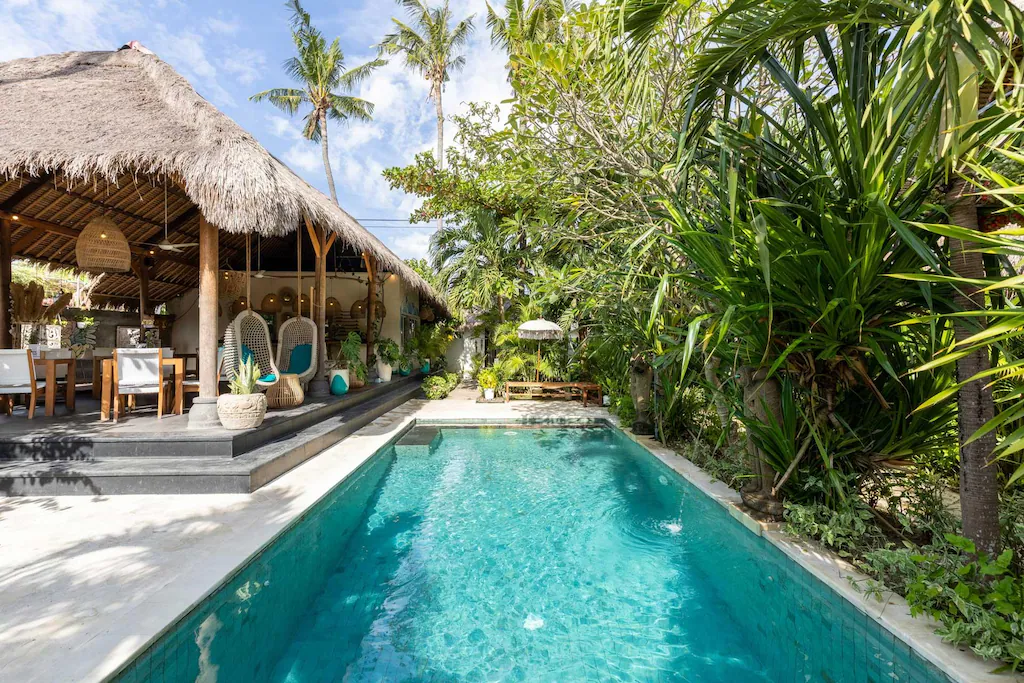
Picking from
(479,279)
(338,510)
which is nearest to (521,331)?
(479,279)

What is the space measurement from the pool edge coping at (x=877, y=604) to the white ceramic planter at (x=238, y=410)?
4404 millimetres

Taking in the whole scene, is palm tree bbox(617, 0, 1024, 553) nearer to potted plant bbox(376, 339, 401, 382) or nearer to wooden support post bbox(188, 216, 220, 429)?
wooden support post bbox(188, 216, 220, 429)

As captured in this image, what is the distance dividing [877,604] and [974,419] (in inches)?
39.1

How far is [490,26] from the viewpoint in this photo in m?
13.7

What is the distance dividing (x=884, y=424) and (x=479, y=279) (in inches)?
375

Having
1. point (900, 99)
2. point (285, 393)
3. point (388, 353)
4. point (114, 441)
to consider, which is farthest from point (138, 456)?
point (388, 353)

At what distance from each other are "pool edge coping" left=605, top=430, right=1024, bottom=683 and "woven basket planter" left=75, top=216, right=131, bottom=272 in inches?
306

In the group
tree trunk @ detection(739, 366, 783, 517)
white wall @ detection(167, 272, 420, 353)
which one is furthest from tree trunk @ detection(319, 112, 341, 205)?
tree trunk @ detection(739, 366, 783, 517)

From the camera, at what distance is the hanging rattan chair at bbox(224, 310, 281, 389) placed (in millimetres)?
6070

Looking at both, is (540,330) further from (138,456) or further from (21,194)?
(21,194)

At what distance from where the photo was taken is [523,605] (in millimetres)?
2889

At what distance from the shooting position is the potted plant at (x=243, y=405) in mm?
4668

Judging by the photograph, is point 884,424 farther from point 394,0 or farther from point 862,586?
point 394,0

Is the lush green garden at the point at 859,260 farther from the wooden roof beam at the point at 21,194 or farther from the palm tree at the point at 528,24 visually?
the wooden roof beam at the point at 21,194
